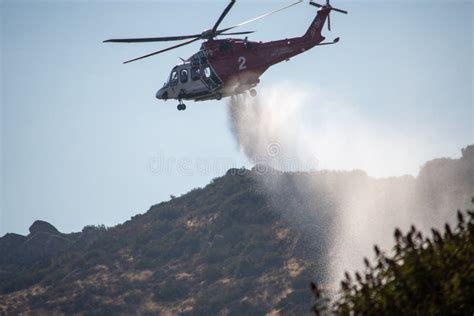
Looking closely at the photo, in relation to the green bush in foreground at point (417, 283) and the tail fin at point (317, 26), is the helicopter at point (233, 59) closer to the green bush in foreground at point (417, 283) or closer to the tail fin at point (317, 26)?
the tail fin at point (317, 26)

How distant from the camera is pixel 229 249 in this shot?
80562 mm

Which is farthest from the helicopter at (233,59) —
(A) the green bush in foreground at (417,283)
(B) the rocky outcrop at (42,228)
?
(B) the rocky outcrop at (42,228)

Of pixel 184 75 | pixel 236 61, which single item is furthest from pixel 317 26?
pixel 184 75

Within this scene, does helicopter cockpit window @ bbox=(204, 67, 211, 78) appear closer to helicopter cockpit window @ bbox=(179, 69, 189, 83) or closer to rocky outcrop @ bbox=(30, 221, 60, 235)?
helicopter cockpit window @ bbox=(179, 69, 189, 83)

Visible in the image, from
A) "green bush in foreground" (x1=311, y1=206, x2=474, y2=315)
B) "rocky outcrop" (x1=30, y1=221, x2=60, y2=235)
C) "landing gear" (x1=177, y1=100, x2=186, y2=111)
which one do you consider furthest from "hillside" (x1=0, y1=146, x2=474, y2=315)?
"green bush in foreground" (x1=311, y1=206, x2=474, y2=315)

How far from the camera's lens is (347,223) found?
7912 cm

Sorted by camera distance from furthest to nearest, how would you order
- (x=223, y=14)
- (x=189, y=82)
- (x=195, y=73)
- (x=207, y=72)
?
(x=189, y=82) → (x=195, y=73) → (x=207, y=72) → (x=223, y=14)

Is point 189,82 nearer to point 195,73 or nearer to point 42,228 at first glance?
point 195,73

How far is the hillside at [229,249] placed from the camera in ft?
234

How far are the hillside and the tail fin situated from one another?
1112 inches

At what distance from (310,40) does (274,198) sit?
A: 1877 inches

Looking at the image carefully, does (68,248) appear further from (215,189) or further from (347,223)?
(347,223)

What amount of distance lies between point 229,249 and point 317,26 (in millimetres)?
41961

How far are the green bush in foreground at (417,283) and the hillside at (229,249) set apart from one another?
47852 millimetres
